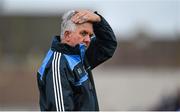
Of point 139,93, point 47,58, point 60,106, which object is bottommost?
point 139,93

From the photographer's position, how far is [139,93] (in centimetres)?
1644

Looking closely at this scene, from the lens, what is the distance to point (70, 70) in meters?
3.43

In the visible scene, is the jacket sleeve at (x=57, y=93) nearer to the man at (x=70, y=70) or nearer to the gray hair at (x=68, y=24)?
the man at (x=70, y=70)

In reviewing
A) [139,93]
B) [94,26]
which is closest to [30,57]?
[139,93]

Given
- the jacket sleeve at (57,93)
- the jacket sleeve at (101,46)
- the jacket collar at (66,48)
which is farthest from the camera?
the jacket sleeve at (101,46)

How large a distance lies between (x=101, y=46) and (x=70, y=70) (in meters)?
0.44

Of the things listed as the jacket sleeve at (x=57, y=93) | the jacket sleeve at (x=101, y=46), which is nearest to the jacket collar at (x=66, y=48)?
the jacket sleeve at (x=57, y=93)

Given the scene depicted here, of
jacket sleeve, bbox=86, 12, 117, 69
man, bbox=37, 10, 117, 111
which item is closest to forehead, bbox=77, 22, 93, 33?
man, bbox=37, 10, 117, 111

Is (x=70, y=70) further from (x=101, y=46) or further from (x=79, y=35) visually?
(x=101, y=46)

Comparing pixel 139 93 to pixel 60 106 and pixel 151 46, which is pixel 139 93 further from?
pixel 151 46

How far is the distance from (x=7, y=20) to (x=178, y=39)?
7.14 meters

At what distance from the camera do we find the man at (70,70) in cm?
337

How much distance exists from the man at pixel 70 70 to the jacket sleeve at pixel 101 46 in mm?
141

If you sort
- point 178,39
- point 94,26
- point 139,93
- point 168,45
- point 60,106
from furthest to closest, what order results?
point 168,45, point 178,39, point 139,93, point 94,26, point 60,106
